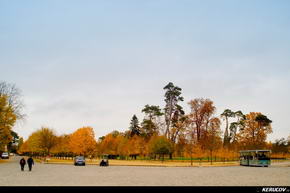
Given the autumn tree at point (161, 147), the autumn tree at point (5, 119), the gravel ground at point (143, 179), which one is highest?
the autumn tree at point (5, 119)

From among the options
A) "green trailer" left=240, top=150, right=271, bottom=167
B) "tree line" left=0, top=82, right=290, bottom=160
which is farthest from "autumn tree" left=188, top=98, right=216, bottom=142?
"green trailer" left=240, top=150, right=271, bottom=167

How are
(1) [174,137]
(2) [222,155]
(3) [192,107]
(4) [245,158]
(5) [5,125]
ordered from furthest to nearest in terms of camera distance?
Answer: (1) [174,137] < (3) [192,107] < (2) [222,155] < (5) [5,125] < (4) [245,158]

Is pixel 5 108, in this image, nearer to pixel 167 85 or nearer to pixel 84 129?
pixel 84 129

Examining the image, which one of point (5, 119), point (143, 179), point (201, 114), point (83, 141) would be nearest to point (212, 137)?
point (201, 114)

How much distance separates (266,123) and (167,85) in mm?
31460

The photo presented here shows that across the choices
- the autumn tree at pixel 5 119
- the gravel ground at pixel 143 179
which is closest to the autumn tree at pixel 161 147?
the autumn tree at pixel 5 119

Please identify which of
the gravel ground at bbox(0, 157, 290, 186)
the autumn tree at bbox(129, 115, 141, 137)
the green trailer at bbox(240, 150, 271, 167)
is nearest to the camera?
the gravel ground at bbox(0, 157, 290, 186)

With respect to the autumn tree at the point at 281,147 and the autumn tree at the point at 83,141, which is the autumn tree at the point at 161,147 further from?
the autumn tree at the point at 281,147

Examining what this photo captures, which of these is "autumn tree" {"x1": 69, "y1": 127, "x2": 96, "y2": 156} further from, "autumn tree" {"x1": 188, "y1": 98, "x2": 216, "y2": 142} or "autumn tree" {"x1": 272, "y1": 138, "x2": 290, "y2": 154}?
"autumn tree" {"x1": 272, "y1": 138, "x2": 290, "y2": 154}

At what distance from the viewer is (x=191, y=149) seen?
57.7 m

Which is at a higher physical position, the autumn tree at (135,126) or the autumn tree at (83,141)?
the autumn tree at (135,126)

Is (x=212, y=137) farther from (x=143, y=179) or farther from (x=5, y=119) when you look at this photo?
(x=143, y=179)

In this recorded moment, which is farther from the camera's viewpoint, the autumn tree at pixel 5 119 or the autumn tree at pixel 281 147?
the autumn tree at pixel 281 147
